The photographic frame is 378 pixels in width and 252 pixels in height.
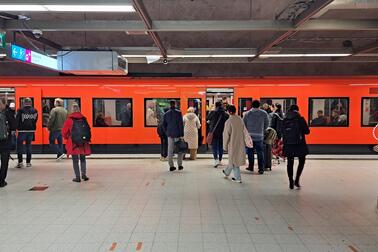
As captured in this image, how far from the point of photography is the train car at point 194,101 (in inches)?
422

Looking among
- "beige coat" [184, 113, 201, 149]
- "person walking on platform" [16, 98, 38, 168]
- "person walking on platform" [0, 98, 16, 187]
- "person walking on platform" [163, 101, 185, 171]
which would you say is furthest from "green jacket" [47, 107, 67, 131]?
"beige coat" [184, 113, 201, 149]

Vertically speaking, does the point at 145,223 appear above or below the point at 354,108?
below

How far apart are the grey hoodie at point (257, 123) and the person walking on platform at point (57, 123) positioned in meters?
4.97

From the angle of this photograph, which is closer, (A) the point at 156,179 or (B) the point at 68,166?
(A) the point at 156,179

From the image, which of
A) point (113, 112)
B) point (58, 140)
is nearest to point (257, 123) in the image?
point (113, 112)

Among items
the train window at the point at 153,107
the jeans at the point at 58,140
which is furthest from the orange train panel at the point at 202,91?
the jeans at the point at 58,140

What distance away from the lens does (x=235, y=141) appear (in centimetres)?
668

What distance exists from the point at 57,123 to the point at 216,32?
200 inches

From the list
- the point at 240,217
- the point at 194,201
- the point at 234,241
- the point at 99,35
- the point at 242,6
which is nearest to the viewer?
the point at 234,241

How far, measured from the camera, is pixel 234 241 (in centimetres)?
387

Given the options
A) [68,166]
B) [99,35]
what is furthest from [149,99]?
[68,166]

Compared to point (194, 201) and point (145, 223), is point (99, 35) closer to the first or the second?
point (194, 201)

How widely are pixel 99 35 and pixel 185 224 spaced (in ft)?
25.4

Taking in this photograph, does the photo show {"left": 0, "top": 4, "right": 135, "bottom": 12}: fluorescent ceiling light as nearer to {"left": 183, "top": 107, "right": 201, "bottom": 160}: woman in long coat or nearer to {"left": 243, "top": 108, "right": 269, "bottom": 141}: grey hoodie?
{"left": 243, "top": 108, "right": 269, "bottom": 141}: grey hoodie
